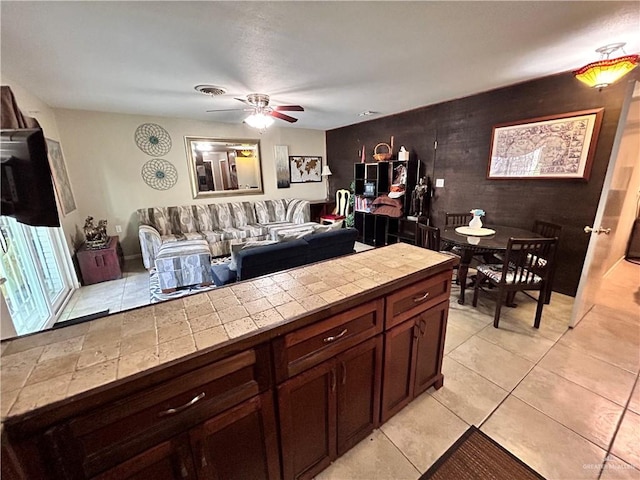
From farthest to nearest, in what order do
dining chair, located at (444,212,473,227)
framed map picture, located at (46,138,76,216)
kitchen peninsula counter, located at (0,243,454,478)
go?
dining chair, located at (444,212,473,227) < framed map picture, located at (46,138,76,216) < kitchen peninsula counter, located at (0,243,454,478)

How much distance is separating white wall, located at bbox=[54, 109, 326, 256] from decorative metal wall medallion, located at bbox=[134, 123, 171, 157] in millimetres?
63

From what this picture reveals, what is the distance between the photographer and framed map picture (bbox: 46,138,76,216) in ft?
10.4

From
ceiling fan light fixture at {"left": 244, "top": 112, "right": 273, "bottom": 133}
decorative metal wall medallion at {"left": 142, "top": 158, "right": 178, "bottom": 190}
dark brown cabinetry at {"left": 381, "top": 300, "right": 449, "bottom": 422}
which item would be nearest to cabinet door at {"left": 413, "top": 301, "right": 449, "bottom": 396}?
dark brown cabinetry at {"left": 381, "top": 300, "right": 449, "bottom": 422}

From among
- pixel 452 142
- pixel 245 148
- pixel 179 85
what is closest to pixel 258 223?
pixel 245 148

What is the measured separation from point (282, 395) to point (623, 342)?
2.96 metres

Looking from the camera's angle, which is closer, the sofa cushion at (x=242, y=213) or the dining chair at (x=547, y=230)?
the dining chair at (x=547, y=230)

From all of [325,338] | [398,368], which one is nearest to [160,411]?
[325,338]

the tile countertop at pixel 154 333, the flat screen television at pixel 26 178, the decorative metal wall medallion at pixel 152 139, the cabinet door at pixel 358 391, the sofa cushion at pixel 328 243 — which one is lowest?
the cabinet door at pixel 358 391

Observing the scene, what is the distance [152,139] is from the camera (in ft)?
14.4

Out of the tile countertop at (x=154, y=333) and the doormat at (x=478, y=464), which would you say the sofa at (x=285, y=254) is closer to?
the tile countertop at (x=154, y=333)

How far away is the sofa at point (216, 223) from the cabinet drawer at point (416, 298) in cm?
316

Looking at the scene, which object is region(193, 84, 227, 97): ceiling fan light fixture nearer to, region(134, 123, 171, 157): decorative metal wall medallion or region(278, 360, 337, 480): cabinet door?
region(134, 123, 171, 157): decorative metal wall medallion

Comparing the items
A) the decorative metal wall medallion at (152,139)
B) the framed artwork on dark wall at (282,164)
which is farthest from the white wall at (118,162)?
the framed artwork on dark wall at (282,164)

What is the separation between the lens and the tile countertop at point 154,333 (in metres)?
0.70
